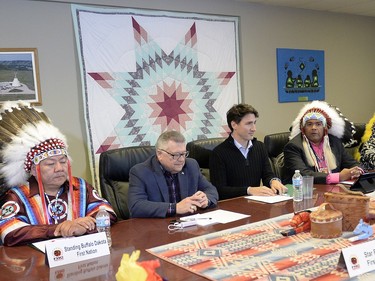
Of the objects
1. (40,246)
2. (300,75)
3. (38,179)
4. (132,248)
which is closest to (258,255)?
(132,248)

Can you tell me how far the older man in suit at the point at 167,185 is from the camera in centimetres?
199

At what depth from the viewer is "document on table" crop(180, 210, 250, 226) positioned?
1.84 m

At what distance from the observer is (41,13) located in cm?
328

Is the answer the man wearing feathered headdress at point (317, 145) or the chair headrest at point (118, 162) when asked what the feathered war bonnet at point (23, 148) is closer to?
the chair headrest at point (118, 162)

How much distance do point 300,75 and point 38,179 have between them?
3.68 metres

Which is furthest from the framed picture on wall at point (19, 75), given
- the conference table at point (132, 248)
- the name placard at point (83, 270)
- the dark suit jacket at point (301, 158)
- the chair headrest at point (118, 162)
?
the name placard at point (83, 270)

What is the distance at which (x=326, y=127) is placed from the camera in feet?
10.2

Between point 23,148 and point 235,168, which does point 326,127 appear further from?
point 23,148

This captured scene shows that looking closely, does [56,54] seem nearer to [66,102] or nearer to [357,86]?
[66,102]

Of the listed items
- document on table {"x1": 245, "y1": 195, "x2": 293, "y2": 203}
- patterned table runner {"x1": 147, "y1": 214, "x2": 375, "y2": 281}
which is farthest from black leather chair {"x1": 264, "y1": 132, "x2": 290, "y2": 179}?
patterned table runner {"x1": 147, "y1": 214, "x2": 375, "y2": 281}

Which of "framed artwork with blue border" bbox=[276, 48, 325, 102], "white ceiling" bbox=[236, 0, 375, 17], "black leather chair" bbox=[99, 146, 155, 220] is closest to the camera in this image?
"black leather chair" bbox=[99, 146, 155, 220]

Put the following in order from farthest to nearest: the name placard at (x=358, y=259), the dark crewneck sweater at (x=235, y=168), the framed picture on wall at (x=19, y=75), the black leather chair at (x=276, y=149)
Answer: the black leather chair at (x=276, y=149) → the framed picture on wall at (x=19, y=75) → the dark crewneck sweater at (x=235, y=168) → the name placard at (x=358, y=259)

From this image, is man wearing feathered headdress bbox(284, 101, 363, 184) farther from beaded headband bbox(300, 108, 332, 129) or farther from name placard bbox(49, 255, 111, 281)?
name placard bbox(49, 255, 111, 281)

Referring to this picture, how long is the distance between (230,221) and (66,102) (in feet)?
6.83
